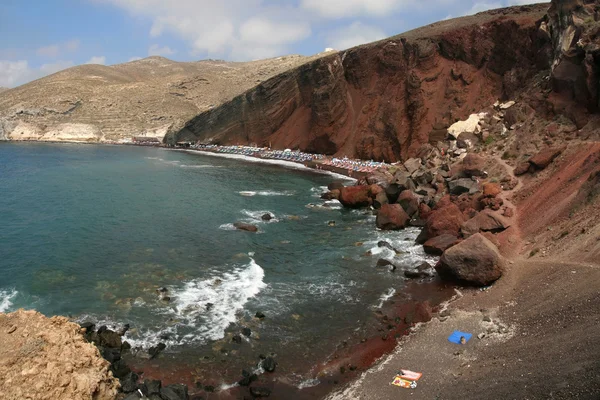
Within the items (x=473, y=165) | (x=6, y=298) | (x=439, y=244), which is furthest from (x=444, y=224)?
(x=6, y=298)

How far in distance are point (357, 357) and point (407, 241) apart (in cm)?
1486

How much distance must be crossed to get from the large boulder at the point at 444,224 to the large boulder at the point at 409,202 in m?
6.81

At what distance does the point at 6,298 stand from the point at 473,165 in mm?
32201

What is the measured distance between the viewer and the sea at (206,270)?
17.8 metres

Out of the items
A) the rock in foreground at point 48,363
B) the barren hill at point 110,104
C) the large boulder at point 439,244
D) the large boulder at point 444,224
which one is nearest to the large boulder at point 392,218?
the large boulder at point 444,224

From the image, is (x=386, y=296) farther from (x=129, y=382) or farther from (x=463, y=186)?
(x=463, y=186)

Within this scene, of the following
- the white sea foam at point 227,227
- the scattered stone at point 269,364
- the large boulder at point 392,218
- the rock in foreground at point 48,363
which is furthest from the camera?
the white sea foam at point 227,227

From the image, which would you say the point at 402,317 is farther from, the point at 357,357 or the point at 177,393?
the point at 177,393

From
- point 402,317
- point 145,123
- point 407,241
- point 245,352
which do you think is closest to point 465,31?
point 407,241

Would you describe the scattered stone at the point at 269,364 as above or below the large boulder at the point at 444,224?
below

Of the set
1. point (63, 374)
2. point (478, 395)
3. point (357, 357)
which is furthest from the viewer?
point (357, 357)

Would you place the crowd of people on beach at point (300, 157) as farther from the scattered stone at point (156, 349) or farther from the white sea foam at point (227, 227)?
the scattered stone at point (156, 349)

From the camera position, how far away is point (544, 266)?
19.5 m

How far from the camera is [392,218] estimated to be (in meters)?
33.5
